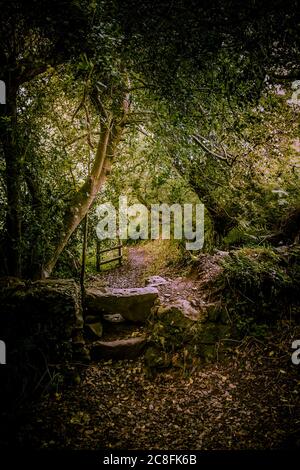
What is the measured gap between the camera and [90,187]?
Result: 23.8 feet

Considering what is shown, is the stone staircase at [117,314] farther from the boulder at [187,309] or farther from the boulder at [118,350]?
the boulder at [187,309]

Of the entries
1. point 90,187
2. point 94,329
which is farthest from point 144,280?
point 94,329

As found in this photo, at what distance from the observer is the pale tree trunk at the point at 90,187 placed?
680cm

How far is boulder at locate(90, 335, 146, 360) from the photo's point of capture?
5.50m

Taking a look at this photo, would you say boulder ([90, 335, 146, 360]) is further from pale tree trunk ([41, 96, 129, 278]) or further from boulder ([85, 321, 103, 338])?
pale tree trunk ([41, 96, 129, 278])

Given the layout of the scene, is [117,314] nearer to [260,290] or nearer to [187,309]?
[187,309]

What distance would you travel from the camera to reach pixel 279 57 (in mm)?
3479

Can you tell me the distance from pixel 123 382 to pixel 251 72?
486 centimetres

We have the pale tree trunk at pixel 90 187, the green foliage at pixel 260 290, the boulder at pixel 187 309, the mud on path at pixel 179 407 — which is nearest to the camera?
the mud on path at pixel 179 407

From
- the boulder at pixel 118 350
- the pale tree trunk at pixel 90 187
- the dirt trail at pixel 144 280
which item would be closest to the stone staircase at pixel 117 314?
the boulder at pixel 118 350

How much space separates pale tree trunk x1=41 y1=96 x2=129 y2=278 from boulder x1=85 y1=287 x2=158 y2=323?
136cm

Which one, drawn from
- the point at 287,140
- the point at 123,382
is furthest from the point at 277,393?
the point at 287,140

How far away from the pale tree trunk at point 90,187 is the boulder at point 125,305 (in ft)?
4.45

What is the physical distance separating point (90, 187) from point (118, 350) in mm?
3815
